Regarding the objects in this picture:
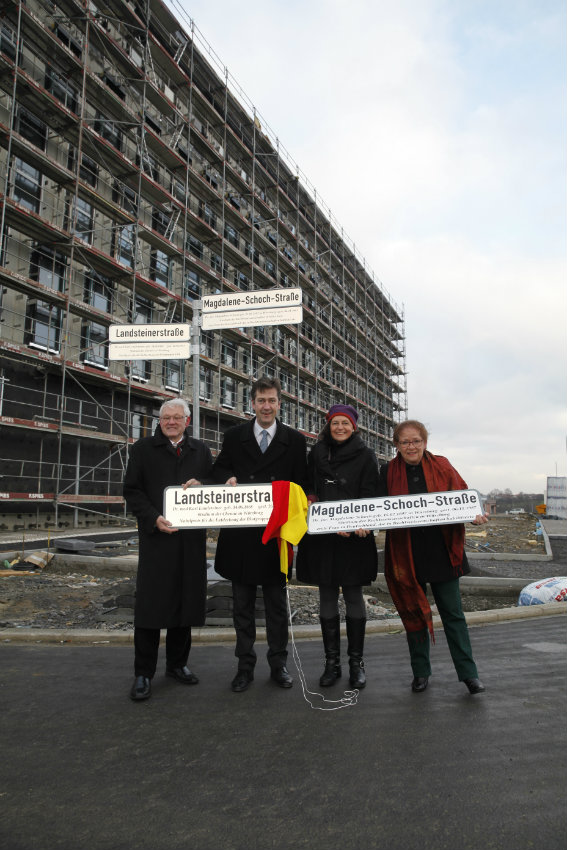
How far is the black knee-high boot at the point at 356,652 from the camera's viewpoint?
352cm

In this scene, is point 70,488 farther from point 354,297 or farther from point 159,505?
point 354,297

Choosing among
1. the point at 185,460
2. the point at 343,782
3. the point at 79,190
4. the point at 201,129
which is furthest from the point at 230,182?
the point at 343,782

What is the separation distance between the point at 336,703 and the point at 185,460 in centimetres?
186

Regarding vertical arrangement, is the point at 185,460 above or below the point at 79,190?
below

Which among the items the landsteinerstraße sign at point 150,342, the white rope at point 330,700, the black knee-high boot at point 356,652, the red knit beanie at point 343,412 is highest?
the landsteinerstraße sign at point 150,342

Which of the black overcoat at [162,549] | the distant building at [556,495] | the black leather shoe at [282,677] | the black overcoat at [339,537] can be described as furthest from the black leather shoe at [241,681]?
the distant building at [556,495]

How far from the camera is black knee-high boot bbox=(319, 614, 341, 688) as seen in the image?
363 cm

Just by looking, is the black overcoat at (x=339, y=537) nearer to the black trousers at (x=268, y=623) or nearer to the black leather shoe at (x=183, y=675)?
the black trousers at (x=268, y=623)

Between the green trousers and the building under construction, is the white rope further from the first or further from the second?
the building under construction

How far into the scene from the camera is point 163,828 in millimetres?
1916

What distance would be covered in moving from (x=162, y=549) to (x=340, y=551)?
4.00ft

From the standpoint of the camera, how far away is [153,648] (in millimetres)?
3570

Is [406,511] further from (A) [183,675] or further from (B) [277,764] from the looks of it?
(A) [183,675]

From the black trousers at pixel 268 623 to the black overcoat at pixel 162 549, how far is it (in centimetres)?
26
